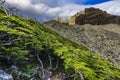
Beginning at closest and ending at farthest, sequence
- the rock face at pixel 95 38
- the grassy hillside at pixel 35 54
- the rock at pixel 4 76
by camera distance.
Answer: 1. the rock at pixel 4 76
2. the grassy hillside at pixel 35 54
3. the rock face at pixel 95 38

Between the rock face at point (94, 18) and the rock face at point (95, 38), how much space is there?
15797mm

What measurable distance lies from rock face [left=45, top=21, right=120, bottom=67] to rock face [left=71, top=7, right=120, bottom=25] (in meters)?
15.8

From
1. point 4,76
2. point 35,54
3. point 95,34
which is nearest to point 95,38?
point 95,34

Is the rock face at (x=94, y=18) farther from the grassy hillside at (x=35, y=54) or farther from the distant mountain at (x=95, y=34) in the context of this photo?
the grassy hillside at (x=35, y=54)

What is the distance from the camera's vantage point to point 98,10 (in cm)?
12725

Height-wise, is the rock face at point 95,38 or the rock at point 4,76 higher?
the rock at point 4,76

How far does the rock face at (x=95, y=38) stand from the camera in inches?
3054

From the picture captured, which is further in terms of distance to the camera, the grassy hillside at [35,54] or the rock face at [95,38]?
the rock face at [95,38]

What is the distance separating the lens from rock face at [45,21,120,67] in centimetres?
7756

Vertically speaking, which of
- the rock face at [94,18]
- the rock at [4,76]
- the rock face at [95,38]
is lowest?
the rock face at [95,38]

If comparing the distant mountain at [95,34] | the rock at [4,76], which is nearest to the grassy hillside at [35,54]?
the rock at [4,76]

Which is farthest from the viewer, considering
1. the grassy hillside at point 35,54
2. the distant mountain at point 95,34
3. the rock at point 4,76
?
the distant mountain at point 95,34

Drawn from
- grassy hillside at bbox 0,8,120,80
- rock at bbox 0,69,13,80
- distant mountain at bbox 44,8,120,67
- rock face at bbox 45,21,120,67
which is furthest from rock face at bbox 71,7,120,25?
rock at bbox 0,69,13,80

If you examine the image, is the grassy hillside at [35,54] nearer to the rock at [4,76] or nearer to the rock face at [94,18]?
the rock at [4,76]
